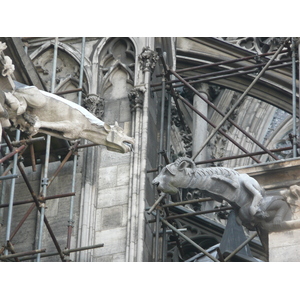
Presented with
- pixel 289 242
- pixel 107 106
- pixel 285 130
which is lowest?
pixel 289 242

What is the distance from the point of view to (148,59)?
21.1 metres

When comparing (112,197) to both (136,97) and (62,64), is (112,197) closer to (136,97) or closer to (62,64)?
(136,97)

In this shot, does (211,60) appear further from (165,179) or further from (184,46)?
(165,179)

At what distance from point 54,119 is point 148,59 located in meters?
5.59

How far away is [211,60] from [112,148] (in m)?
8.05

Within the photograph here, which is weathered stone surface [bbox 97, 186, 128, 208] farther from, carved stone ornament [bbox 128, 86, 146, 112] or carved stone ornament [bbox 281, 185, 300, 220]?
carved stone ornament [bbox 281, 185, 300, 220]

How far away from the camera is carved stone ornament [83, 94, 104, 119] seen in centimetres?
2077

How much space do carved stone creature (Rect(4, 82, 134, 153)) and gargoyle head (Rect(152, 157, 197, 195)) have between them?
107 cm

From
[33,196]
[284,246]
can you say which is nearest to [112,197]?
[33,196]

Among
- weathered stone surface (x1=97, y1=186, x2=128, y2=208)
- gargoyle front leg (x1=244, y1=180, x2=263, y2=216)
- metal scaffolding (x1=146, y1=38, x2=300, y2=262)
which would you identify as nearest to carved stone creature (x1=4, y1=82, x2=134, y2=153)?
gargoyle front leg (x1=244, y1=180, x2=263, y2=216)

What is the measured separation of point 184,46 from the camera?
24.0m
